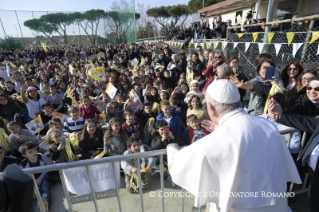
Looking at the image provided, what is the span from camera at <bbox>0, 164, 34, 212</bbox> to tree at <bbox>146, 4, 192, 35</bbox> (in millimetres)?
40338

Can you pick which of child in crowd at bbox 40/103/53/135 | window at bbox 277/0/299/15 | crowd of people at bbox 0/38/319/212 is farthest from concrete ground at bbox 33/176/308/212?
window at bbox 277/0/299/15

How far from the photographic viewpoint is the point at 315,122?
6.10ft

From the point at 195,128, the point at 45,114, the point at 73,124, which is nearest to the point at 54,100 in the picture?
the point at 45,114

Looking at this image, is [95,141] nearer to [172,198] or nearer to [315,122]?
[172,198]

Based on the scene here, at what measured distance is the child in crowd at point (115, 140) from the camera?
3.46 m

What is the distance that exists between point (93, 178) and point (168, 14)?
1732 inches

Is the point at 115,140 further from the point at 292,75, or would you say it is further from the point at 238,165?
the point at 292,75

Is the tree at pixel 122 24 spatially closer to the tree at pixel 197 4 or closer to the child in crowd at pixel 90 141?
the tree at pixel 197 4

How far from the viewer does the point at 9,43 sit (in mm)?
27125

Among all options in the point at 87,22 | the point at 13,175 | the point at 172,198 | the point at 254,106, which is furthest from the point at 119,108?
the point at 87,22

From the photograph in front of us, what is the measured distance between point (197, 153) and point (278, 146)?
55 cm

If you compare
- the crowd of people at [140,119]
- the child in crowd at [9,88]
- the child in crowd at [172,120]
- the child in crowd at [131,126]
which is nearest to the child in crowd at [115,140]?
the crowd of people at [140,119]

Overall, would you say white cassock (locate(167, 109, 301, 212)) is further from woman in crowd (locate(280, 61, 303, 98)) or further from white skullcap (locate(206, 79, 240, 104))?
woman in crowd (locate(280, 61, 303, 98))

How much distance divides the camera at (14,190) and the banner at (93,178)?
135cm
